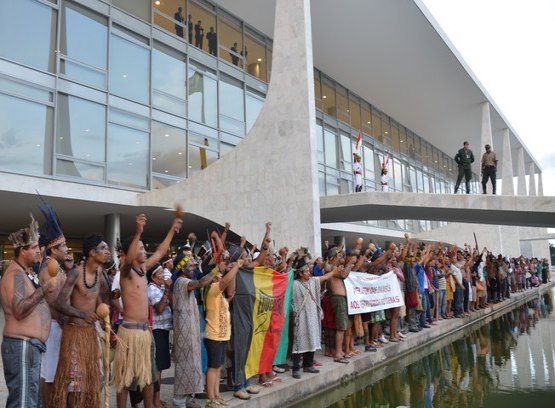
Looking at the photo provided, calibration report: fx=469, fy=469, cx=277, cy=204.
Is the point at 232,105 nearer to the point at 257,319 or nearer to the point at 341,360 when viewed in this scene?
the point at 341,360

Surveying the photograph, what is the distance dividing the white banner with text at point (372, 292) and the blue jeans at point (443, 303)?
346 cm

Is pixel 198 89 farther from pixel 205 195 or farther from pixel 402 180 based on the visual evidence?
pixel 402 180

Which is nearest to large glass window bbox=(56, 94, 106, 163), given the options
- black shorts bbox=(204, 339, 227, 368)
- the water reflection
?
black shorts bbox=(204, 339, 227, 368)

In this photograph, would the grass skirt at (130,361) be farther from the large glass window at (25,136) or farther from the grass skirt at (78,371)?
the large glass window at (25,136)

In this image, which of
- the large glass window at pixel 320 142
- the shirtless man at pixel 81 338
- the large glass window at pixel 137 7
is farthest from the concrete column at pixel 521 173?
the shirtless man at pixel 81 338

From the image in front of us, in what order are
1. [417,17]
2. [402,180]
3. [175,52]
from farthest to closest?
1. [402,180]
2. [417,17]
3. [175,52]

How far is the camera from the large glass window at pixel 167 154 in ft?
57.2

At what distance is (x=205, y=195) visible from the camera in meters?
16.6

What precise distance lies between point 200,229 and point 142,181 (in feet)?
17.6

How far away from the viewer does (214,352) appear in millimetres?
5449

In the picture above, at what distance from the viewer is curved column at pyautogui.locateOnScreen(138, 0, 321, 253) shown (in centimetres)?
1484

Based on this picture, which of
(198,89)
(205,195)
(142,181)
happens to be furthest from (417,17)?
(142,181)

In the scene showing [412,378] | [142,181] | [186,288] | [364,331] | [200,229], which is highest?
[142,181]

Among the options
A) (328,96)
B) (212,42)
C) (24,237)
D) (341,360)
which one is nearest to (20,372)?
(24,237)
